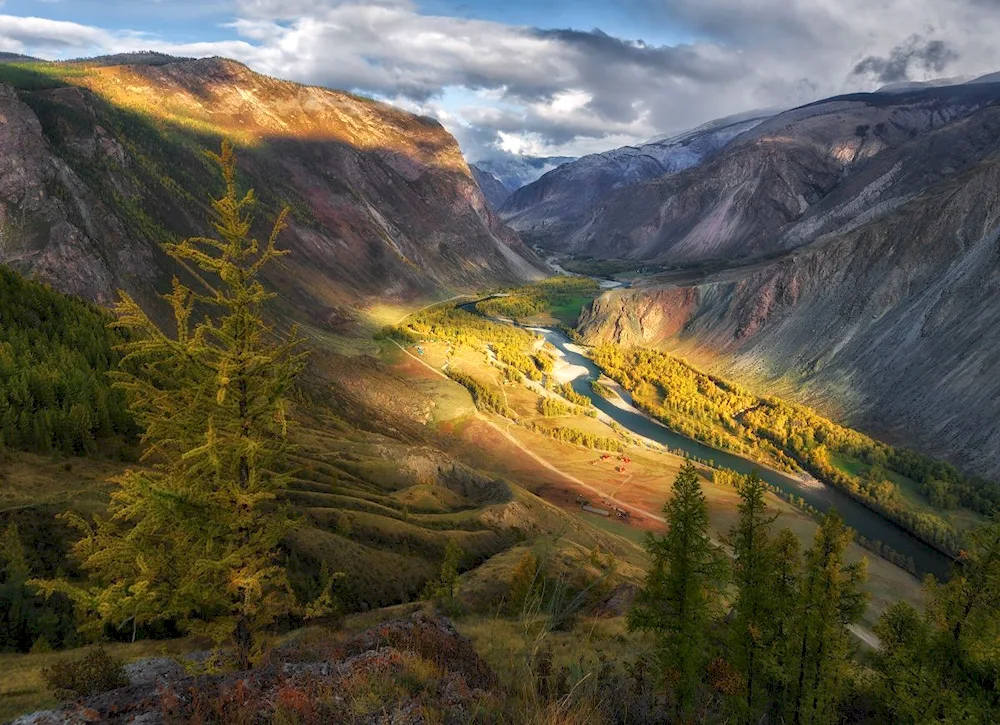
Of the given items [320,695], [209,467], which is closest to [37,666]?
[209,467]

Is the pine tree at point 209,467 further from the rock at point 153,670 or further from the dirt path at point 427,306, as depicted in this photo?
the dirt path at point 427,306

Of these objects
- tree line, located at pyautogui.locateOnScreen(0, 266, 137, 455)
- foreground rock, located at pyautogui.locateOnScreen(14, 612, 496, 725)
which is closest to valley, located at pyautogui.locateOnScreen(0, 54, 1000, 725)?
foreground rock, located at pyautogui.locateOnScreen(14, 612, 496, 725)

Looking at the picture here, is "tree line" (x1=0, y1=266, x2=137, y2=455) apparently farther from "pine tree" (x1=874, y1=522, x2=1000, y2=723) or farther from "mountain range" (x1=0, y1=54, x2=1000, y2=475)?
"pine tree" (x1=874, y1=522, x2=1000, y2=723)

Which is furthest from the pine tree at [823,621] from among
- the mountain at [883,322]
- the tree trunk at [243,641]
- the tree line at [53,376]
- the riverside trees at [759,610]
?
the mountain at [883,322]

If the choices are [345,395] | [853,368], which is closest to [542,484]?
[345,395]

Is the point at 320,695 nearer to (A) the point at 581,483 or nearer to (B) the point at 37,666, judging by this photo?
(B) the point at 37,666
